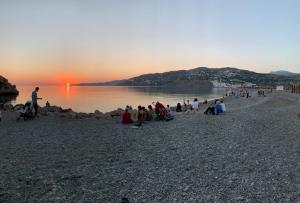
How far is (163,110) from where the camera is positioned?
2539 cm

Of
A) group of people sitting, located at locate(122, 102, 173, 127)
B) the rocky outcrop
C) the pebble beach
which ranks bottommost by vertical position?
the pebble beach

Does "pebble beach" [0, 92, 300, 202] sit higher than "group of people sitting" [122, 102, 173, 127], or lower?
lower

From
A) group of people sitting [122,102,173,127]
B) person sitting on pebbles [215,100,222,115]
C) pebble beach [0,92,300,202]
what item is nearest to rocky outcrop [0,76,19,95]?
person sitting on pebbles [215,100,222,115]

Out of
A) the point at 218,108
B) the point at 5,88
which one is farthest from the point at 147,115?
the point at 5,88

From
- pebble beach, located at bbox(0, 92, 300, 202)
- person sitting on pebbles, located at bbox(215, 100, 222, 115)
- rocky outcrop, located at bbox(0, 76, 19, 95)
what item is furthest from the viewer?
rocky outcrop, located at bbox(0, 76, 19, 95)

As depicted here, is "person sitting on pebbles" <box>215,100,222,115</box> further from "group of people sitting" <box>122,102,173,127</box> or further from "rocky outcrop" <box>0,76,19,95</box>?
"rocky outcrop" <box>0,76,19,95</box>

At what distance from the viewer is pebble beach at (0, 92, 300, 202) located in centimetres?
888

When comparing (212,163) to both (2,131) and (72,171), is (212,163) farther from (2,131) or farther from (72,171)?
(2,131)

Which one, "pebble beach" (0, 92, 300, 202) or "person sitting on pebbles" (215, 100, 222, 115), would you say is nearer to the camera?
"pebble beach" (0, 92, 300, 202)

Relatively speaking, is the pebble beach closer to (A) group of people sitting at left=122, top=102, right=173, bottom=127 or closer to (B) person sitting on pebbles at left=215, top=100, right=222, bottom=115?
(A) group of people sitting at left=122, top=102, right=173, bottom=127

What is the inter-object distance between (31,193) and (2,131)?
1312 centimetres

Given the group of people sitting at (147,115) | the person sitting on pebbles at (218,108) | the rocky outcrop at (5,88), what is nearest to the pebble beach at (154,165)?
the group of people sitting at (147,115)

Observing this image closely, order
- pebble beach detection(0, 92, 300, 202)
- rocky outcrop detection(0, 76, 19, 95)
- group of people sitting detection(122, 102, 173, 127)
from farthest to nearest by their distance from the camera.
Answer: rocky outcrop detection(0, 76, 19, 95) < group of people sitting detection(122, 102, 173, 127) < pebble beach detection(0, 92, 300, 202)

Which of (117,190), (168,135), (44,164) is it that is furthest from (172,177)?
(168,135)
